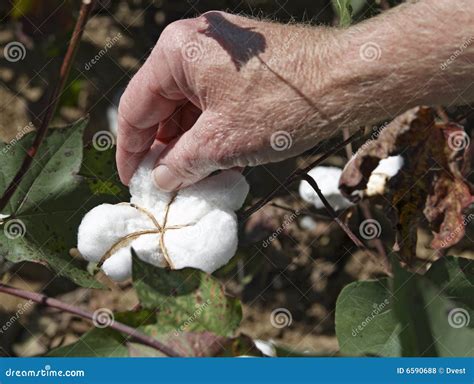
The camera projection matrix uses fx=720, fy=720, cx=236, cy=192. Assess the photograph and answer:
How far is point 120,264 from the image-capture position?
1.23 metres

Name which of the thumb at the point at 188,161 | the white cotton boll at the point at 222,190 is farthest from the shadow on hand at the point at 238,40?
the white cotton boll at the point at 222,190

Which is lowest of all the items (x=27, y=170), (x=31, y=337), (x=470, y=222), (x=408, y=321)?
(x=470, y=222)

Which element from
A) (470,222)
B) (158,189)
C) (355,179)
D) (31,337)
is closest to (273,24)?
(158,189)

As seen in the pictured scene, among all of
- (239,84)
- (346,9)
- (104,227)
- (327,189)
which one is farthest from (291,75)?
(327,189)

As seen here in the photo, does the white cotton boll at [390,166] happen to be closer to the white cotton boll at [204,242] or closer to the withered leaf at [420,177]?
the withered leaf at [420,177]

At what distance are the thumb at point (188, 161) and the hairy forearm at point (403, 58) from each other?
0.21 metres

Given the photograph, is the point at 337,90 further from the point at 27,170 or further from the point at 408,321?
the point at 27,170

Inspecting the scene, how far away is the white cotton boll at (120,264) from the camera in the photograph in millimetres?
1233

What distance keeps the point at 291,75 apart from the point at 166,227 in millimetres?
341

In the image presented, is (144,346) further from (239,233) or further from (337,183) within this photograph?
(337,183)

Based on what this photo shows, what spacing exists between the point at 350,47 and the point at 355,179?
46cm

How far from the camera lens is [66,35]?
188 cm

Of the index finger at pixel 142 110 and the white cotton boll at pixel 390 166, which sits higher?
the index finger at pixel 142 110

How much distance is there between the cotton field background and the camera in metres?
1.01
